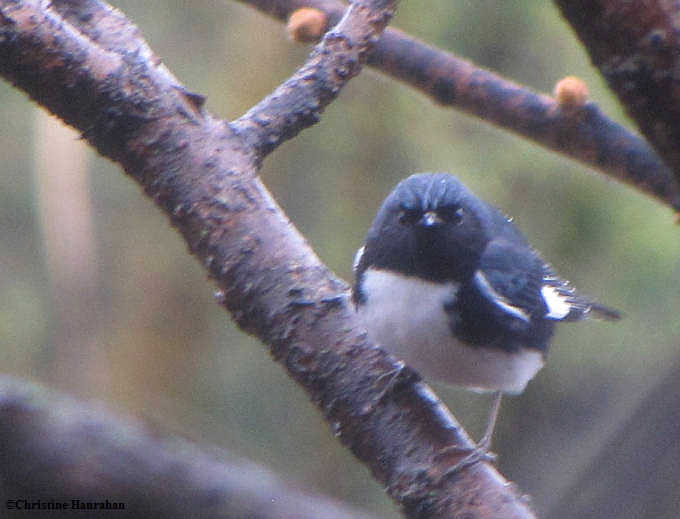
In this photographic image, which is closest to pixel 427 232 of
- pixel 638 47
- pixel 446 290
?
pixel 446 290

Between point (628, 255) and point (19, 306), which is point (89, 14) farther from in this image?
point (19, 306)

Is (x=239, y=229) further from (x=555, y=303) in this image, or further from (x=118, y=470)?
(x=555, y=303)

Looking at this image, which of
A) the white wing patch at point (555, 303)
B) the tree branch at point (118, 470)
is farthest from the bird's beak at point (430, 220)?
the tree branch at point (118, 470)

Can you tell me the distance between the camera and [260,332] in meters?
1.67

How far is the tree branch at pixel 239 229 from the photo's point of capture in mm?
1593

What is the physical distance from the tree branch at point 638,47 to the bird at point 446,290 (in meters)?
0.94

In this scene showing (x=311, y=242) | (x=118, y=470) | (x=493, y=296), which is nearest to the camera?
(x=118, y=470)

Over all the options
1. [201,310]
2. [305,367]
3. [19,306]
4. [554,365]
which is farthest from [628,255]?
[19,306]

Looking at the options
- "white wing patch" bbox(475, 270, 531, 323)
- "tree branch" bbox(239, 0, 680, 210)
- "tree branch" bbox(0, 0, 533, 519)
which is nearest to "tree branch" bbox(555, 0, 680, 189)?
"tree branch" bbox(0, 0, 533, 519)

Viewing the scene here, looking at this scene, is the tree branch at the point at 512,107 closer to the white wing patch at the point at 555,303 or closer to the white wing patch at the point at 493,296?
the white wing patch at the point at 555,303

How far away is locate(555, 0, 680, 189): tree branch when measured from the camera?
1.00 m

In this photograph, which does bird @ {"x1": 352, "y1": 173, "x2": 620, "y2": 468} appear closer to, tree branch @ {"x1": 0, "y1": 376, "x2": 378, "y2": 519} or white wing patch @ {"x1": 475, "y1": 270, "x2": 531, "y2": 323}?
white wing patch @ {"x1": 475, "y1": 270, "x2": 531, "y2": 323}

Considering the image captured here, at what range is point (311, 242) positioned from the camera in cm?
408

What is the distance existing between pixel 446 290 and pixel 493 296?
0.43ft
